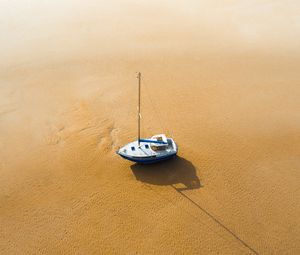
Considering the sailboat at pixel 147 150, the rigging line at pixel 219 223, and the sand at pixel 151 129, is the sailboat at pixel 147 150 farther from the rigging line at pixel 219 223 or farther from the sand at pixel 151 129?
the rigging line at pixel 219 223

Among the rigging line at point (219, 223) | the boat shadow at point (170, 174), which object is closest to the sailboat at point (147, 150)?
the boat shadow at point (170, 174)

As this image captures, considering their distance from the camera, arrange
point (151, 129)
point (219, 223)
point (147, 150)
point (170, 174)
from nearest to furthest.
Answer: point (219, 223) → point (147, 150) → point (170, 174) → point (151, 129)

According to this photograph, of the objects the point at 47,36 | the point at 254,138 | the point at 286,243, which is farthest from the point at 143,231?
the point at 47,36

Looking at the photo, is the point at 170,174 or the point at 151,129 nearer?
the point at 170,174

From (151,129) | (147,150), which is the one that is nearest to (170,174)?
(147,150)

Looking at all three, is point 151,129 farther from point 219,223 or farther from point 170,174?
point 219,223

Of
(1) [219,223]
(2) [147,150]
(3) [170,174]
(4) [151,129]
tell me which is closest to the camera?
(1) [219,223]

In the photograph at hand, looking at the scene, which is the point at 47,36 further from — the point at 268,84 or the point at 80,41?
the point at 268,84
